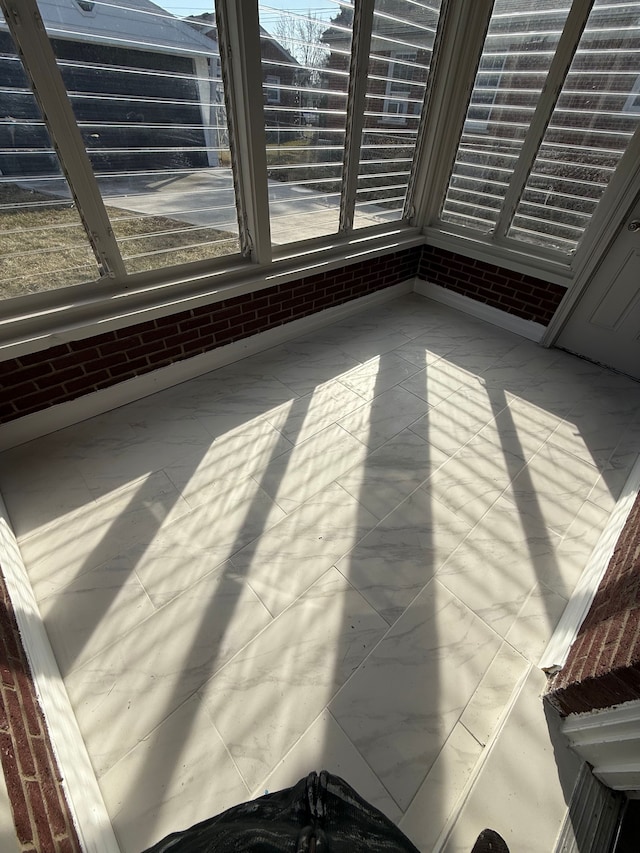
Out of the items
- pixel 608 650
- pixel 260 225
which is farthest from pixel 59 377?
pixel 608 650

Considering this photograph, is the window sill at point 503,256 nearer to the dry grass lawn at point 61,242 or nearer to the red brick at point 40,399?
the dry grass lawn at point 61,242

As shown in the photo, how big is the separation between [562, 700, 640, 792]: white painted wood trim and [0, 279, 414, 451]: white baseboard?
7.67 feet

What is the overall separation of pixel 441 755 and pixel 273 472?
4.04 feet

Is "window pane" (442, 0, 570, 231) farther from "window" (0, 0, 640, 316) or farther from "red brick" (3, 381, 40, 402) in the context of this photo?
"red brick" (3, 381, 40, 402)

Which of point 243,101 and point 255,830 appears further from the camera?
point 243,101

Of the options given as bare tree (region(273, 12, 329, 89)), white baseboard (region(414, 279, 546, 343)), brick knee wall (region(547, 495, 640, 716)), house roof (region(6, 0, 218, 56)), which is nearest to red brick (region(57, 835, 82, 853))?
brick knee wall (region(547, 495, 640, 716))

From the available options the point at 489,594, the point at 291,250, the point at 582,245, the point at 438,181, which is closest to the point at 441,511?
the point at 489,594

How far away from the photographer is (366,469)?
1.97 meters

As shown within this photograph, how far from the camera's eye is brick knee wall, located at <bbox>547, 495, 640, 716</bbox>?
978mm

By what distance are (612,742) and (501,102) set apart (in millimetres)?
3319

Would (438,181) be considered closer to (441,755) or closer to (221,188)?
(221,188)

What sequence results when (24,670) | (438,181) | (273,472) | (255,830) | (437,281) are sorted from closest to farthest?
1. (255,830)
2. (24,670)
3. (273,472)
4. (438,181)
5. (437,281)

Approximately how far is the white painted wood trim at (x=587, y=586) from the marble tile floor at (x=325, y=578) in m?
0.05

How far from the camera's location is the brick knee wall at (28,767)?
0.73 meters
